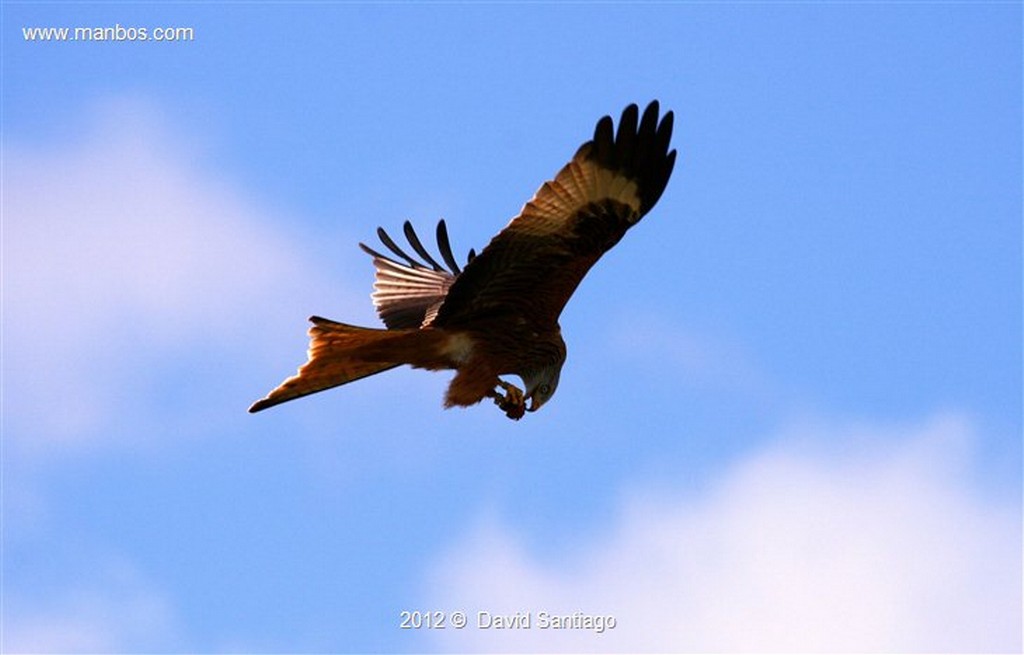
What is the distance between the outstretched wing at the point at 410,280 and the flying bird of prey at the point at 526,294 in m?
0.99

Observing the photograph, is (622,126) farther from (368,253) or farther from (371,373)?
(368,253)

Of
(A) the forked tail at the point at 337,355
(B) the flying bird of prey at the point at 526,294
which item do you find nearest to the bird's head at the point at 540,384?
(B) the flying bird of prey at the point at 526,294

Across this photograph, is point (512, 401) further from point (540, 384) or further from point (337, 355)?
point (337, 355)

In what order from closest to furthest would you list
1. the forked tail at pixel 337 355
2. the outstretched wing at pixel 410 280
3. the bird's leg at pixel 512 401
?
the forked tail at pixel 337 355 < the bird's leg at pixel 512 401 < the outstretched wing at pixel 410 280

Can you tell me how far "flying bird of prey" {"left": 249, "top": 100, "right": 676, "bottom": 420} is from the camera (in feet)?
26.7

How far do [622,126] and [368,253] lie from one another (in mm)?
2913

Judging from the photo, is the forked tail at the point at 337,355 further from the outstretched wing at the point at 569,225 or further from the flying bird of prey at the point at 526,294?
A: the outstretched wing at the point at 569,225

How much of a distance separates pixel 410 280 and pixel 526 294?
6.18 feet

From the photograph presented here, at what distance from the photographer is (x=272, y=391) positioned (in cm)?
A: 804

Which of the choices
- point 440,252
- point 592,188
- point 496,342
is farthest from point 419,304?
point 592,188

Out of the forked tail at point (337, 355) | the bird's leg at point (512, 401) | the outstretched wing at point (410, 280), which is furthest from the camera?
the outstretched wing at point (410, 280)

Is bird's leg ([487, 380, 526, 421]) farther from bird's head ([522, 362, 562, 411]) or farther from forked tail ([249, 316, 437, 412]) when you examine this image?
forked tail ([249, 316, 437, 412])

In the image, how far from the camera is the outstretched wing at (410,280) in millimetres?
10055

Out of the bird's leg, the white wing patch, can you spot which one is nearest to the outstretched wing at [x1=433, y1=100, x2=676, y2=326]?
the white wing patch
